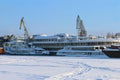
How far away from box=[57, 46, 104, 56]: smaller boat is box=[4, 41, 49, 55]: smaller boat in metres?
5.22

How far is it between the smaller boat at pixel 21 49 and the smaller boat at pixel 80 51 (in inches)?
Result: 205

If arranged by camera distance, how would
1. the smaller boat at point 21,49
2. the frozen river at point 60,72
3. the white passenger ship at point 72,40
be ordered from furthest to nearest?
the smaller boat at point 21,49 < the white passenger ship at point 72,40 < the frozen river at point 60,72

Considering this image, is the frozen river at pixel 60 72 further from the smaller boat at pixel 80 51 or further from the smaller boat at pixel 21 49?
the smaller boat at pixel 21 49

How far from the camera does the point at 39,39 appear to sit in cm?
7612

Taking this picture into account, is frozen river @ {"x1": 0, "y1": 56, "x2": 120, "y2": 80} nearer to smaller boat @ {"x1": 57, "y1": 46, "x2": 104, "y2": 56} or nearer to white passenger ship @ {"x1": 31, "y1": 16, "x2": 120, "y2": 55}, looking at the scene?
smaller boat @ {"x1": 57, "y1": 46, "x2": 104, "y2": 56}

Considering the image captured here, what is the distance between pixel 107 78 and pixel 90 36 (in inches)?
2033

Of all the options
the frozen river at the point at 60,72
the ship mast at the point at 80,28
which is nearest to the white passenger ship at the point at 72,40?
the ship mast at the point at 80,28

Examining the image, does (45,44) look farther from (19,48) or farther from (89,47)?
(89,47)

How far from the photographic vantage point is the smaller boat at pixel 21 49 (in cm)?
7156

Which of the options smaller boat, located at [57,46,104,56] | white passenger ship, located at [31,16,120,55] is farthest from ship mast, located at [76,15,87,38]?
smaller boat, located at [57,46,104,56]

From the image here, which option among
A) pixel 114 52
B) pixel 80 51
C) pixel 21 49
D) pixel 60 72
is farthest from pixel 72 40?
pixel 60 72

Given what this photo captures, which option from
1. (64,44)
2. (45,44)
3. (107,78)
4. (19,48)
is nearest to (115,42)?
(64,44)

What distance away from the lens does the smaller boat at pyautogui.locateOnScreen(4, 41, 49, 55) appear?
71.6m

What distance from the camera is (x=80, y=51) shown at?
65.4 m
